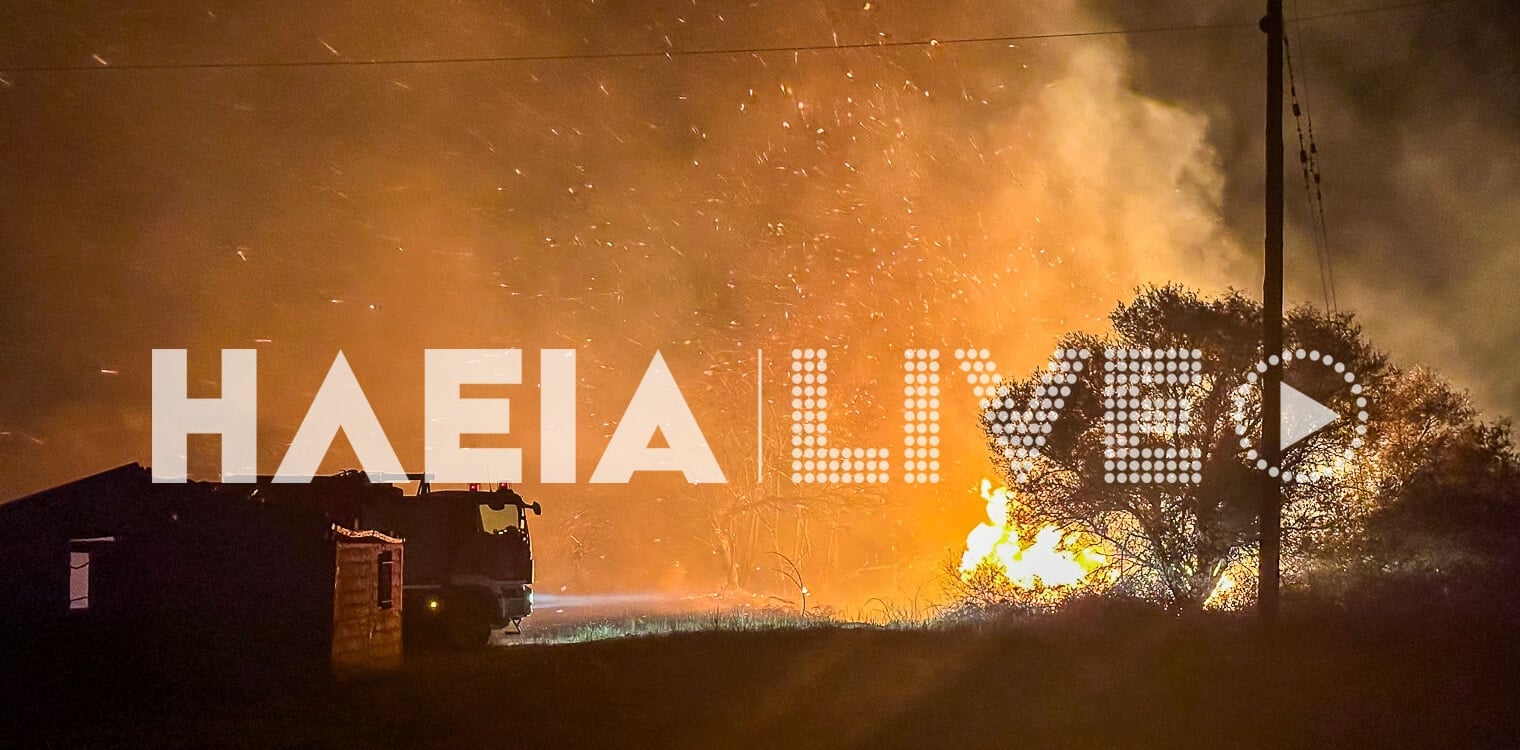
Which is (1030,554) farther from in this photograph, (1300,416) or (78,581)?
(78,581)

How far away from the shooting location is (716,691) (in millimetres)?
16812

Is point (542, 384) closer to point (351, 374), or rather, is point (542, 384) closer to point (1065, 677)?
point (351, 374)

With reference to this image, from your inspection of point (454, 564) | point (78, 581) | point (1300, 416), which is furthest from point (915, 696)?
point (1300, 416)

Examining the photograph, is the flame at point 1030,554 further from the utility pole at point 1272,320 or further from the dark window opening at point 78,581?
the dark window opening at point 78,581

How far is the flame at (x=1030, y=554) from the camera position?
29000 millimetres

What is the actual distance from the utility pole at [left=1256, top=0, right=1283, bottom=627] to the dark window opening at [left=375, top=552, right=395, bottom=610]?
42.1 ft

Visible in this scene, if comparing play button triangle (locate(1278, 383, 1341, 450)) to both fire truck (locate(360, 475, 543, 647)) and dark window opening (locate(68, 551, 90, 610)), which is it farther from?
dark window opening (locate(68, 551, 90, 610))

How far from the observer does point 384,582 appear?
68.1ft

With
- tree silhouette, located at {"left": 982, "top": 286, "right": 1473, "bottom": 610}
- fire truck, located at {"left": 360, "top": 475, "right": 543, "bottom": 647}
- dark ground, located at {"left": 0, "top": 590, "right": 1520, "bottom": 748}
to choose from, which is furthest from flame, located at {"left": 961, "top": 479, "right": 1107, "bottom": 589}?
fire truck, located at {"left": 360, "top": 475, "right": 543, "bottom": 647}

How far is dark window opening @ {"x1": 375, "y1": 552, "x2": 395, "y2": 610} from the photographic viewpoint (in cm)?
2033

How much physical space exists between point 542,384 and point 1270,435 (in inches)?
1807

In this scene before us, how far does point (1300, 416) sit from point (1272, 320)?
8328mm

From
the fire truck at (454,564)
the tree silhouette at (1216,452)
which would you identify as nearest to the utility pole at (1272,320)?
the tree silhouette at (1216,452)

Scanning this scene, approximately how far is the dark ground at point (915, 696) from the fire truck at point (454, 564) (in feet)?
11.0
